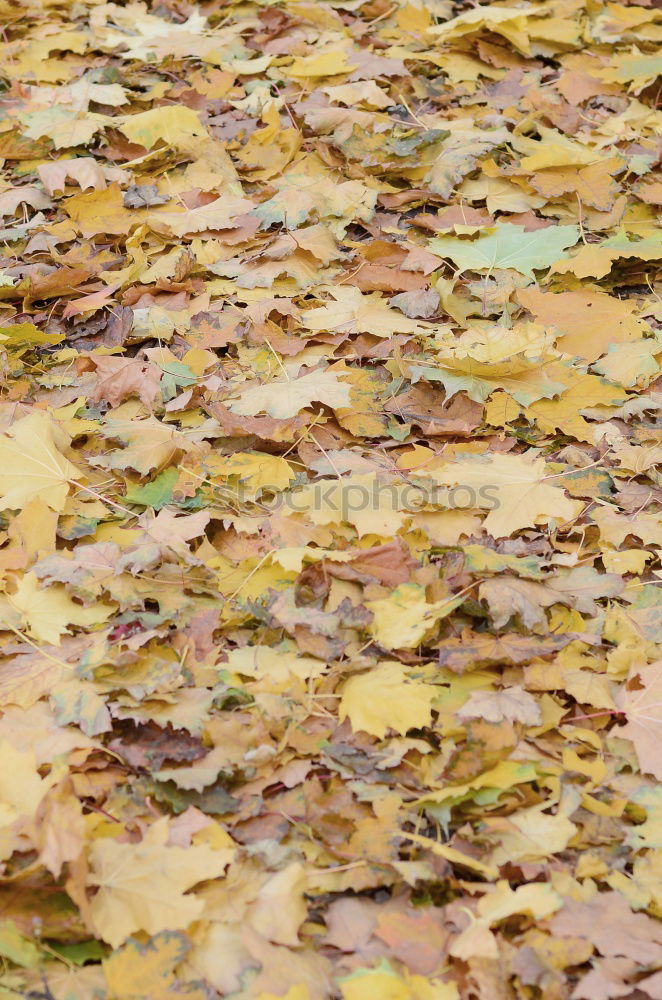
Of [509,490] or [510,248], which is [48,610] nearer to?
[509,490]

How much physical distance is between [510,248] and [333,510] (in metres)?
1.20

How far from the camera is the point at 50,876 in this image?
56.5 inches

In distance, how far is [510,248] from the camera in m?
2.79

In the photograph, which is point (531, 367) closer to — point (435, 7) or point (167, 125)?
point (167, 125)

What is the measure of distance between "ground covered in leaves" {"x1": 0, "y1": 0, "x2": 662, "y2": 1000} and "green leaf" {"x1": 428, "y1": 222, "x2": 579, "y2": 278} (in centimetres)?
1

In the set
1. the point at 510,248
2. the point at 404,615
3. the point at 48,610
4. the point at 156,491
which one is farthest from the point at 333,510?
the point at 510,248

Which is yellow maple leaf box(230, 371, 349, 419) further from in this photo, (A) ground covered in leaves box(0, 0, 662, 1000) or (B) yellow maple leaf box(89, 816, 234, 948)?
(B) yellow maple leaf box(89, 816, 234, 948)

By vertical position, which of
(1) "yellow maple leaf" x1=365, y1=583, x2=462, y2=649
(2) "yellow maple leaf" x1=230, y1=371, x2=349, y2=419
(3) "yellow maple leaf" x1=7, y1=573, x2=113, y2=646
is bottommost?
(1) "yellow maple leaf" x1=365, y1=583, x2=462, y2=649

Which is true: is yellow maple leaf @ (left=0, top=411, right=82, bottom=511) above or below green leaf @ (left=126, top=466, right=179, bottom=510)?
above

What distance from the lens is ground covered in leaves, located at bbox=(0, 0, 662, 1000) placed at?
1454 millimetres

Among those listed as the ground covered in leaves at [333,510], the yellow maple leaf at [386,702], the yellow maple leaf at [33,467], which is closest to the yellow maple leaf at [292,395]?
the ground covered in leaves at [333,510]

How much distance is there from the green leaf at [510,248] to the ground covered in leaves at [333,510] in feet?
0.05

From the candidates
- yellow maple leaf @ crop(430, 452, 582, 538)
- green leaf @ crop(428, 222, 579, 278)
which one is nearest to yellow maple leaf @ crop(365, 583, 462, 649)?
yellow maple leaf @ crop(430, 452, 582, 538)

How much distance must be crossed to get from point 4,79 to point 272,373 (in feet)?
6.25
